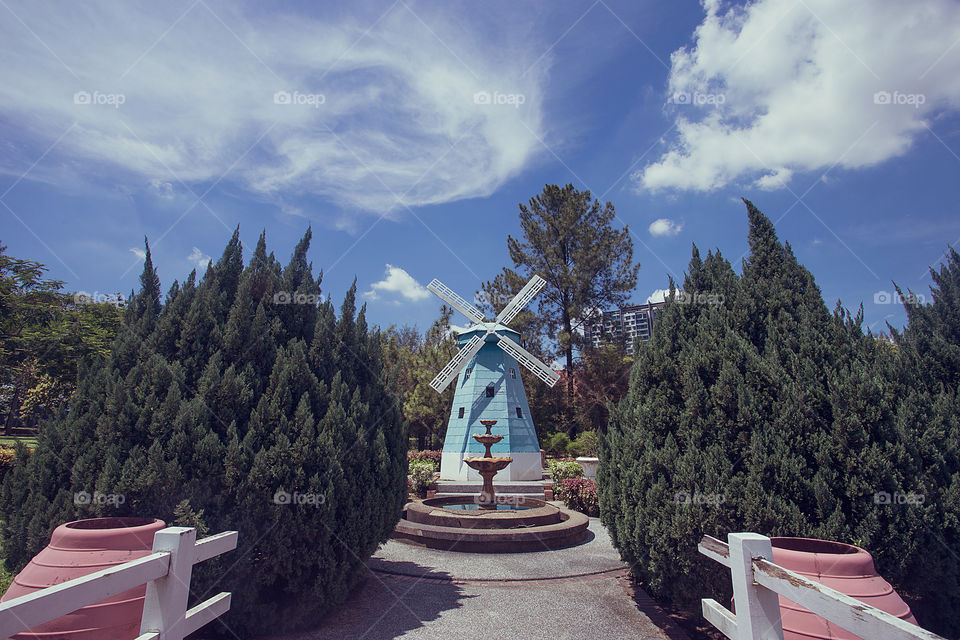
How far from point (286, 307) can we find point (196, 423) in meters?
1.69

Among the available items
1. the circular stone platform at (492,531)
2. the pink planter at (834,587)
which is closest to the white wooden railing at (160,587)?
the pink planter at (834,587)

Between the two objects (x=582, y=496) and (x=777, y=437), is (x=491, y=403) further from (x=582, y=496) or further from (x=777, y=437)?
(x=777, y=437)

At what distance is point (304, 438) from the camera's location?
465 cm

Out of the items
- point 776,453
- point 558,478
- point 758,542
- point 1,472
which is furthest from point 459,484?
point 758,542

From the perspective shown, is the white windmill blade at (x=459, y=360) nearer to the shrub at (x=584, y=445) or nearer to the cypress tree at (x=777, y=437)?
the shrub at (x=584, y=445)

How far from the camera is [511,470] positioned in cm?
1698

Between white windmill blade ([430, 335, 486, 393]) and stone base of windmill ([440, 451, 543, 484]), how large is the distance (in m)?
3.09

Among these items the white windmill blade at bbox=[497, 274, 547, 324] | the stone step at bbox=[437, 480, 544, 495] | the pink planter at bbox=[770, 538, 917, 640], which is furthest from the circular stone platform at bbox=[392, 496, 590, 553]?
the white windmill blade at bbox=[497, 274, 547, 324]

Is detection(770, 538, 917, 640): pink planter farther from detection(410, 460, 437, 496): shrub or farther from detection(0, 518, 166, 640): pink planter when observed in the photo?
detection(410, 460, 437, 496): shrub

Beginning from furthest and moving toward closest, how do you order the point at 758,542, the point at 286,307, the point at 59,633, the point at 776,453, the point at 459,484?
1. the point at 459,484
2. the point at 286,307
3. the point at 776,453
4. the point at 59,633
5. the point at 758,542

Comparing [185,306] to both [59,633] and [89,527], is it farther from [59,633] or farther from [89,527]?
[59,633]

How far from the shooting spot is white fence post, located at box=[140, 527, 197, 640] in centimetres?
229

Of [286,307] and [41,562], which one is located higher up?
[286,307]

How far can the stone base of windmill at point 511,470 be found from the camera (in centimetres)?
1694
